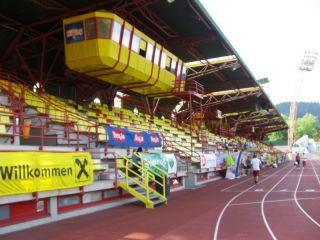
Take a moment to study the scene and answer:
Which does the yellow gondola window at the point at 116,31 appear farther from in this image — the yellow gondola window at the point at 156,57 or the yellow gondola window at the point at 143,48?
the yellow gondola window at the point at 156,57

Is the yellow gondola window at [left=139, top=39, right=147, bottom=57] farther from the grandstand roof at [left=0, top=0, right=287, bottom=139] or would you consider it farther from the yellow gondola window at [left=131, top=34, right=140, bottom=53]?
the grandstand roof at [left=0, top=0, right=287, bottom=139]

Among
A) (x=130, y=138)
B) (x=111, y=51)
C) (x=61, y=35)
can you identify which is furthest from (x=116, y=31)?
(x=130, y=138)

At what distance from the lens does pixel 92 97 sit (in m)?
26.2

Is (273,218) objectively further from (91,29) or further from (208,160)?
(208,160)

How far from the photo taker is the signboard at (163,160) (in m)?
18.2

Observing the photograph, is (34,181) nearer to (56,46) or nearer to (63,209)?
(63,209)

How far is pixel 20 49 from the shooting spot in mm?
24797

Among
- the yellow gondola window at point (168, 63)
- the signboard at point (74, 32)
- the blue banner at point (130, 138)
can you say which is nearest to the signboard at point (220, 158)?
the yellow gondola window at point (168, 63)

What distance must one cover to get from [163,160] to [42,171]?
8847mm

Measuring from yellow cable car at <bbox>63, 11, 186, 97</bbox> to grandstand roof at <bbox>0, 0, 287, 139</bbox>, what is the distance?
0.92m

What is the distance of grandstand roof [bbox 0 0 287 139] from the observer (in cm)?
2100

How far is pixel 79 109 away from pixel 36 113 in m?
6.01

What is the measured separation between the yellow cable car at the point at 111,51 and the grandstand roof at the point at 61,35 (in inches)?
36.4

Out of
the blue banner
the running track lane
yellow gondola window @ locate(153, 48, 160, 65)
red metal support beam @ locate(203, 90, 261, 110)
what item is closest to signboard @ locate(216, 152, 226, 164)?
yellow gondola window @ locate(153, 48, 160, 65)
